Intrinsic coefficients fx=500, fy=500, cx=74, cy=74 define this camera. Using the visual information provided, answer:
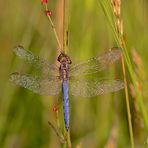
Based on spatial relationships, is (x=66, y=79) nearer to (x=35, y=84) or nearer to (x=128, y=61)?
(x=35, y=84)

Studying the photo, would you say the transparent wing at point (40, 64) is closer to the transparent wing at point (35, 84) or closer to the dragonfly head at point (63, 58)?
the transparent wing at point (35, 84)

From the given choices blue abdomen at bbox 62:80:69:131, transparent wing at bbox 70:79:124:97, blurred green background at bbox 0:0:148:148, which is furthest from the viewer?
blurred green background at bbox 0:0:148:148

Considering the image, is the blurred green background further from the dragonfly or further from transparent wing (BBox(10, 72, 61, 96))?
transparent wing (BBox(10, 72, 61, 96))

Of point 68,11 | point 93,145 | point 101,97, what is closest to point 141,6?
point 101,97

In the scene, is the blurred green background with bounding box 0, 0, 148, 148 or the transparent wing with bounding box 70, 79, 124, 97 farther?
the blurred green background with bounding box 0, 0, 148, 148

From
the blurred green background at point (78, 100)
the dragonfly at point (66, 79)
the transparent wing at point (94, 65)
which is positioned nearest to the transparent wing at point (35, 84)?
the dragonfly at point (66, 79)

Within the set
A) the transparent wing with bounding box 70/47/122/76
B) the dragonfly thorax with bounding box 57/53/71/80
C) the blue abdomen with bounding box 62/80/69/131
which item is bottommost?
the blue abdomen with bounding box 62/80/69/131

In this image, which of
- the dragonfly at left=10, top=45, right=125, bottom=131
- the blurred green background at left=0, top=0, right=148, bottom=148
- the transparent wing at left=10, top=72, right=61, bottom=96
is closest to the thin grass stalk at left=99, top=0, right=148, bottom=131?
the dragonfly at left=10, top=45, right=125, bottom=131

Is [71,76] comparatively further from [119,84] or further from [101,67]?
[119,84]
